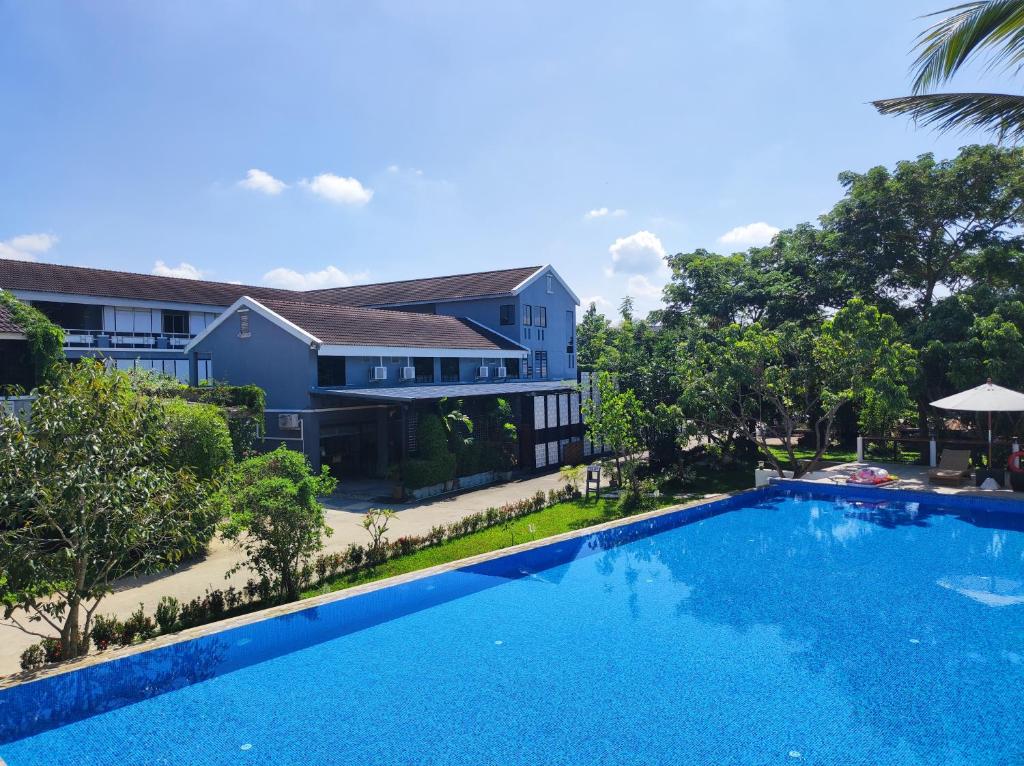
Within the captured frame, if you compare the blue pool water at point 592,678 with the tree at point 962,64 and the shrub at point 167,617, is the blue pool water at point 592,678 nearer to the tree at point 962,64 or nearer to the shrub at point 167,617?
the shrub at point 167,617

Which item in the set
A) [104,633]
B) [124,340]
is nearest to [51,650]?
[104,633]

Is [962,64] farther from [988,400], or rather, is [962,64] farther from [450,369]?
[450,369]

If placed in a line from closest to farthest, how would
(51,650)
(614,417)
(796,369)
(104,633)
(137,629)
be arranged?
(51,650) < (104,633) < (137,629) < (614,417) < (796,369)

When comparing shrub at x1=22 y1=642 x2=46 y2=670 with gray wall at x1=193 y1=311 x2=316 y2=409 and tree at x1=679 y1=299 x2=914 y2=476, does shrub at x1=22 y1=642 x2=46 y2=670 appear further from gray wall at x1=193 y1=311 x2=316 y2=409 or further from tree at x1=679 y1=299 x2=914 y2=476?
tree at x1=679 y1=299 x2=914 y2=476

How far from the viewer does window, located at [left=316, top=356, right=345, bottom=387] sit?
2420cm

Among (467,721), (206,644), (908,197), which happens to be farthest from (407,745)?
(908,197)

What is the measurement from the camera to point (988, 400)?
19.0m

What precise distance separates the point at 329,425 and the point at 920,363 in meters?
21.4

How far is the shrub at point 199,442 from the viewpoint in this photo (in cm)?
1461

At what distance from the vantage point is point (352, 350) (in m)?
24.5

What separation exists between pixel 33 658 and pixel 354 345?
54.7 ft

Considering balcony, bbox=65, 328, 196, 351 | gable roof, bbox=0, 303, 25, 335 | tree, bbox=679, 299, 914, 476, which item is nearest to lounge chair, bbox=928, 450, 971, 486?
tree, bbox=679, 299, 914, 476

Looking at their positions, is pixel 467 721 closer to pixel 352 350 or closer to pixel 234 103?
pixel 234 103

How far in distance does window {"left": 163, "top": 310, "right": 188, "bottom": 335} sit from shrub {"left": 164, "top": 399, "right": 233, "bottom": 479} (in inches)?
1000
